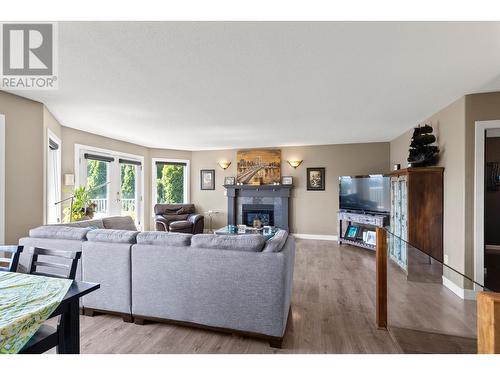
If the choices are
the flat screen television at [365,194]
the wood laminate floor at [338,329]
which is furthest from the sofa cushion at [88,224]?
the flat screen television at [365,194]

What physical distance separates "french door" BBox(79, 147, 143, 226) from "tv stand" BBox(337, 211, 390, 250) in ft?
17.0

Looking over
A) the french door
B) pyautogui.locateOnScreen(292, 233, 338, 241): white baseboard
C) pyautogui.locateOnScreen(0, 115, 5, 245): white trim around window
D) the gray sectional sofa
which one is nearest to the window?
the french door

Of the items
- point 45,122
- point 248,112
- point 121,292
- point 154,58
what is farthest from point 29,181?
point 248,112

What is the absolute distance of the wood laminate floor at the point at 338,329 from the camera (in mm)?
2059

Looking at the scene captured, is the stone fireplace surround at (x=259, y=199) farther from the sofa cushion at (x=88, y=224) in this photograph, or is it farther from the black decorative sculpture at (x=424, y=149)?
the sofa cushion at (x=88, y=224)

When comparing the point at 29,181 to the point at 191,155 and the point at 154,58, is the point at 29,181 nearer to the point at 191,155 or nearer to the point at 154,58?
the point at 154,58

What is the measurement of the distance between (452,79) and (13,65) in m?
4.33

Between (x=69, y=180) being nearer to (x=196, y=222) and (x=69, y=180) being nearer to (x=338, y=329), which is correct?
(x=196, y=222)

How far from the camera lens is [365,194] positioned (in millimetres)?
5535

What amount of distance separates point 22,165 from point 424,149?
5619 mm

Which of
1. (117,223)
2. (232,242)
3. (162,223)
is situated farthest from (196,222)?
(232,242)

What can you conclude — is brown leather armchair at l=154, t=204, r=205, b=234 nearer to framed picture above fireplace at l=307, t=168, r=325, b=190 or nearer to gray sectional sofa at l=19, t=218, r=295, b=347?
framed picture above fireplace at l=307, t=168, r=325, b=190

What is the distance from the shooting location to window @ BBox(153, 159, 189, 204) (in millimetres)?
7297

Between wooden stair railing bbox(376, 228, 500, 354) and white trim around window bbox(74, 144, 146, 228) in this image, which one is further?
white trim around window bbox(74, 144, 146, 228)
